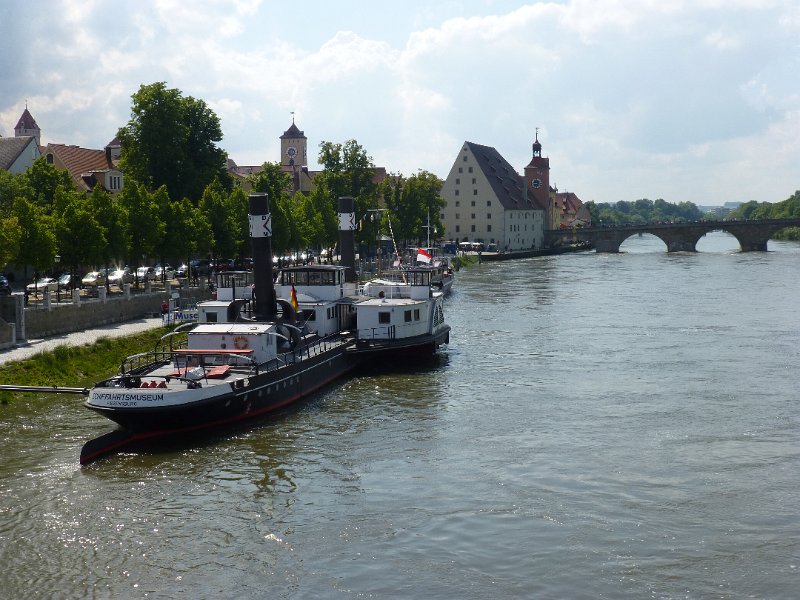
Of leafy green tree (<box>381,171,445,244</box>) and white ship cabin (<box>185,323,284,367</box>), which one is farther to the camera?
leafy green tree (<box>381,171,445,244</box>)

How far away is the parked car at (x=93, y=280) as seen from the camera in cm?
5972

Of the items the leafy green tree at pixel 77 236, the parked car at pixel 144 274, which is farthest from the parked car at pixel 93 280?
the leafy green tree at pixel 77 236

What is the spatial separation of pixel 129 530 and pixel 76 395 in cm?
1371

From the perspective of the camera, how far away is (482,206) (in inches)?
6161

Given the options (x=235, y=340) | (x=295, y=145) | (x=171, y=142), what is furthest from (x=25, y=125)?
(x=235, y=340)

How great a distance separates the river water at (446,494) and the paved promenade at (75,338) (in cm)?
526

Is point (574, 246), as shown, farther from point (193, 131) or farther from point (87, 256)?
point (87, 256)

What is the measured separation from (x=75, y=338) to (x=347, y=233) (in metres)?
16.2

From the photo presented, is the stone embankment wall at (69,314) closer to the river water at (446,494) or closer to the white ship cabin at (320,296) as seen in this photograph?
the river water at (446,494)

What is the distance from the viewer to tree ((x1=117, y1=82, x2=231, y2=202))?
7444 cm

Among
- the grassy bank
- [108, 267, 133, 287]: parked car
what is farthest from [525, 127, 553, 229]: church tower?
the grassy bank

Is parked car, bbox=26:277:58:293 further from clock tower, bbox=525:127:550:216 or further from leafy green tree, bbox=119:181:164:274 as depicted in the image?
clock tower, bbox=525:127:550:216

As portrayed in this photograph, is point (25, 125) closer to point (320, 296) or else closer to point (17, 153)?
point (17, 153)

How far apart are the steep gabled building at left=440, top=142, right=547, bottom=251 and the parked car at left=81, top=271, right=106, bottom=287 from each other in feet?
321
